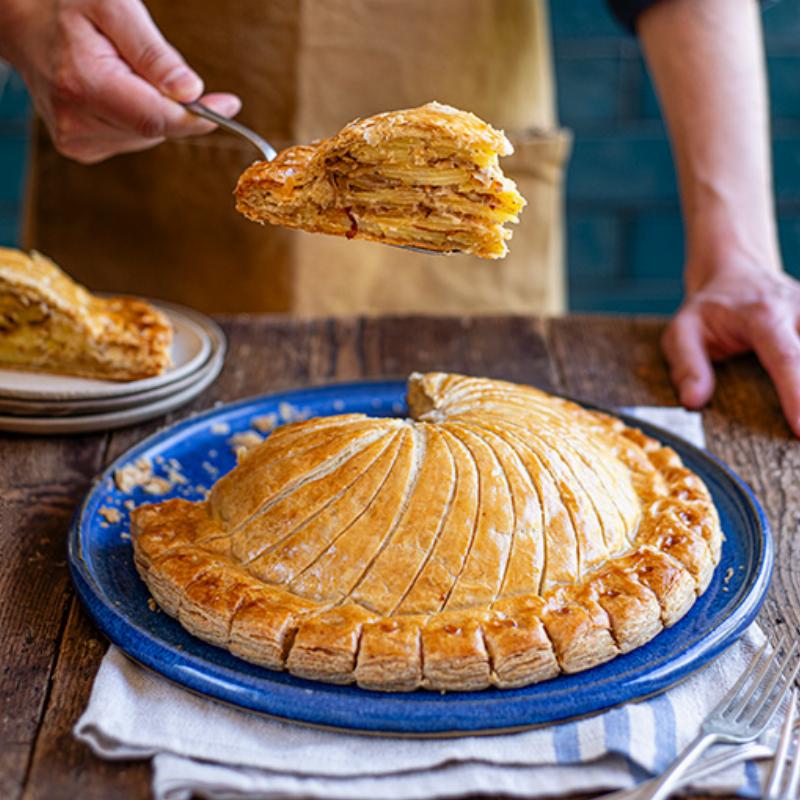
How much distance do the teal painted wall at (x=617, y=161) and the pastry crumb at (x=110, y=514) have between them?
3604 mm

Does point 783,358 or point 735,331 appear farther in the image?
point 735,331

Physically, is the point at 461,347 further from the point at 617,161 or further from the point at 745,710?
the point at 617,161

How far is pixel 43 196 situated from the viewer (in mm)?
4023

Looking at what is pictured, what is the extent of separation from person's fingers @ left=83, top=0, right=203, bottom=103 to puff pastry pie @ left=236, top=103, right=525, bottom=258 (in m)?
0.67

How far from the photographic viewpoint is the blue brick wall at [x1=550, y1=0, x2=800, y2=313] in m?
5.55

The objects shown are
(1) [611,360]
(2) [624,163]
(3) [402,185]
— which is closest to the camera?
(3) [402,185]

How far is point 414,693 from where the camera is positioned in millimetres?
1795

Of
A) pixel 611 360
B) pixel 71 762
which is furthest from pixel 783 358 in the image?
pixel 71 762

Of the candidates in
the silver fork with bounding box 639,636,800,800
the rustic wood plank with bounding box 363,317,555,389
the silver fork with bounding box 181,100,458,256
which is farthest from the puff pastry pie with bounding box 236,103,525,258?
the rustic wood plank with bounding box 363,317,555,389

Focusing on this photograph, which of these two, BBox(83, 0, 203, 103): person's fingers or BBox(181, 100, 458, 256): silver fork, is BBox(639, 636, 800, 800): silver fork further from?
BBox(83, 0, 203, 103): person's fingers

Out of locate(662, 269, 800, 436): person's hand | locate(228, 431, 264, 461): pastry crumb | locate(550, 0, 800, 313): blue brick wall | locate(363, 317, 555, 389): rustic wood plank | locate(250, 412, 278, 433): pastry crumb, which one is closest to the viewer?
locate(228, 431, 264, 461): pastry crumb

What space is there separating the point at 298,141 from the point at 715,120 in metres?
1.40

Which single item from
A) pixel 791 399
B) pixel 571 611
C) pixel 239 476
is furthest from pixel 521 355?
pixel 571 611

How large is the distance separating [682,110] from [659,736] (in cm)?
240
